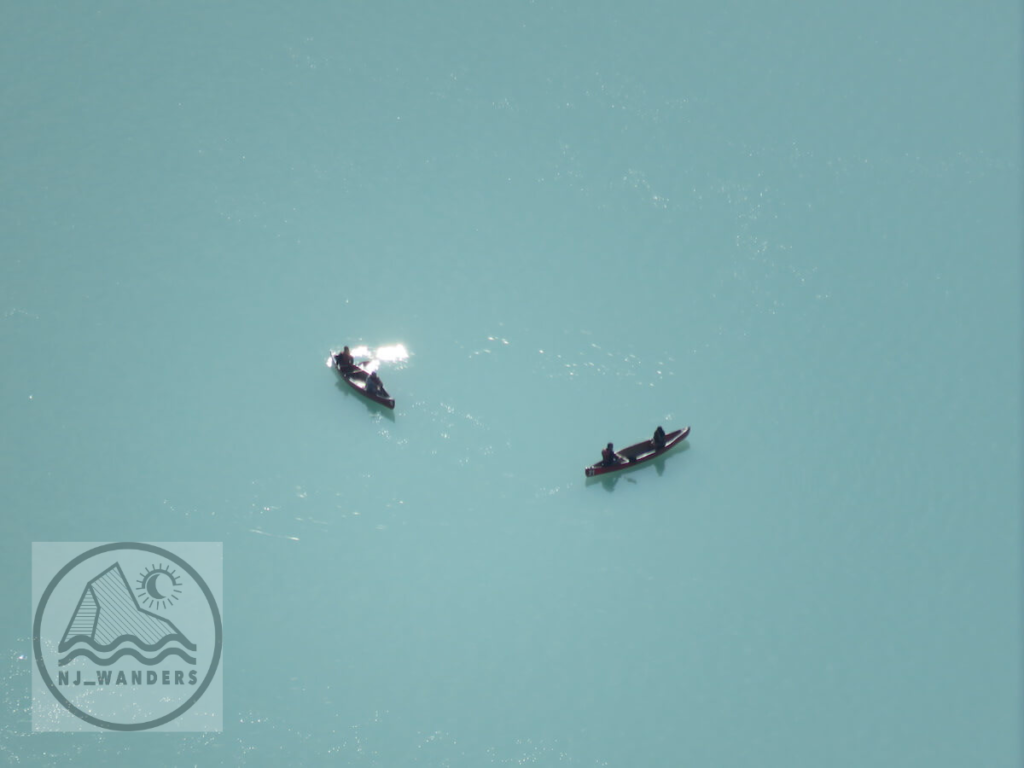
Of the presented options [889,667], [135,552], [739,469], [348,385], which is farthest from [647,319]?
[135,552]

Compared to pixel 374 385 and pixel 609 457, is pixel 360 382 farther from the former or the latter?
pixel 609 457

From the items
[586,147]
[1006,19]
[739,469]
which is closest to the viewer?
[739,469]

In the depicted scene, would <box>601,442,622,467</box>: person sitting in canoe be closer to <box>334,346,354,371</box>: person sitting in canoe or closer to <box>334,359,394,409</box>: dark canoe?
<box>334,359,394,409</box>: dark canoe

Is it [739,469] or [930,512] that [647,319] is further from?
[930,512]

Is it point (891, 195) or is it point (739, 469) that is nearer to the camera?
point (739, 469)

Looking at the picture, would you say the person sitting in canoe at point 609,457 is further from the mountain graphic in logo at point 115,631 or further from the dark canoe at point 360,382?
the mountain graphic in logo at point 115,631

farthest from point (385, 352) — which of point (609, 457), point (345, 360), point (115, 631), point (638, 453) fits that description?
point (115, 631)
